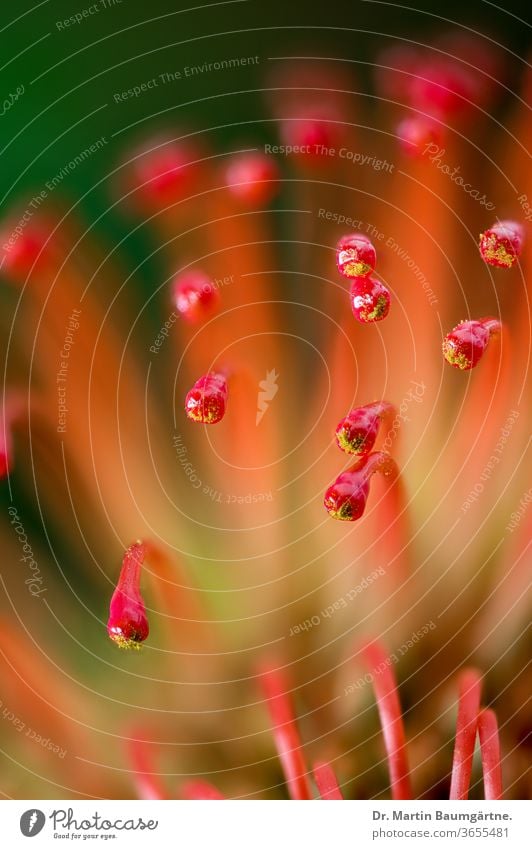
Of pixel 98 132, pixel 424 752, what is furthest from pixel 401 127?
pixel 424 752

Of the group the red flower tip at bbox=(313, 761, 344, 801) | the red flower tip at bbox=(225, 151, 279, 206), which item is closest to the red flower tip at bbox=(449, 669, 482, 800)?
the red flower tip at bbox=(313, 761, 344, 801)

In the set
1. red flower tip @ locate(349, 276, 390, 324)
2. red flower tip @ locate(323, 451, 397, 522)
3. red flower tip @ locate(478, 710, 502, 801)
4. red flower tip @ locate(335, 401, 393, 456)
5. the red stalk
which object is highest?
red flower tip @ locate(349, 276, 390, 324)

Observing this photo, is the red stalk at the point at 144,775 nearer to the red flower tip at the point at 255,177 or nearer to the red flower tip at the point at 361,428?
the red flower tip at the point at 361,428

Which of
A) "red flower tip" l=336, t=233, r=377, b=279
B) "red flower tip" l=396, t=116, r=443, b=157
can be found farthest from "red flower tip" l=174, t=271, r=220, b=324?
"red flower tip" l=396, t=116, r=443, b=157

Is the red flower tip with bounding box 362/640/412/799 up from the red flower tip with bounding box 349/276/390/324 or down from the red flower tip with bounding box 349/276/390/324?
down
